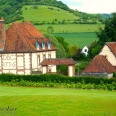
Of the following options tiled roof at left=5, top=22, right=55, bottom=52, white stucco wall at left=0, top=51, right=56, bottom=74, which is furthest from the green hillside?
white stucco wall at left=0, top=51, right=56, bottom=74

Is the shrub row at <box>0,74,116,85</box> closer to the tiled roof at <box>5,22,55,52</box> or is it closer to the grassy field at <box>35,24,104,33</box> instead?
the tiled roof at <box>5,22,55,52</box>

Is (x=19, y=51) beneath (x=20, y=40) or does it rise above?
beneath

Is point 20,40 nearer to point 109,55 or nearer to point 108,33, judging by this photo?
point 109,55

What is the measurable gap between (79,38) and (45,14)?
2593 cm

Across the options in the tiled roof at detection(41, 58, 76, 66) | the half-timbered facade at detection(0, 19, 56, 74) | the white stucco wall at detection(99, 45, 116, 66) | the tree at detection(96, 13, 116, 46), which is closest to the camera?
the tiled roof at detection(41, 58, 76, 66)

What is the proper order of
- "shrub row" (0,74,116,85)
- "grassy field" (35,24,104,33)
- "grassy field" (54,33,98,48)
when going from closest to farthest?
"shrub row" (0,74,116,85) → "grassy field" (54,33,98,48) → "grassy field" (35,24,104,33)

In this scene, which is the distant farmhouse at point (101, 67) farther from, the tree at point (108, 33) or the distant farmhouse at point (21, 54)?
the tree at point (108, 33)

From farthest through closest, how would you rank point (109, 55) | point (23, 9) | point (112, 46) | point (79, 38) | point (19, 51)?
point (23, 9)
point (79, 38)
point (112, 46)
point (109, 55)
point (19, 51)

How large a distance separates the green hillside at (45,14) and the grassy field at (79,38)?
1466 cm

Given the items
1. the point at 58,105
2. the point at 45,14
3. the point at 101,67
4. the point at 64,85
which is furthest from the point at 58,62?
the point at 45,14

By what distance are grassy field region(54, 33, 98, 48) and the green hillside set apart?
14659 millimetres

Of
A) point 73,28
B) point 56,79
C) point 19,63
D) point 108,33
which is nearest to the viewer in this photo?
point 56,79

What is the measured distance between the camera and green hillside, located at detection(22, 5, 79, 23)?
163375 mm

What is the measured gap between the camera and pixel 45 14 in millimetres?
168250
